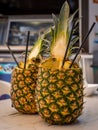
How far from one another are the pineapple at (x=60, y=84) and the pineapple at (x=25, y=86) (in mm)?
102

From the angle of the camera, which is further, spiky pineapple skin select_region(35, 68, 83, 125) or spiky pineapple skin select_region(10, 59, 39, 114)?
spiky pineapple skin select_region(10, 59, 39, 114)

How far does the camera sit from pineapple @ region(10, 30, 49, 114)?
0.97m

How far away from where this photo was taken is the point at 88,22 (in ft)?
10.1

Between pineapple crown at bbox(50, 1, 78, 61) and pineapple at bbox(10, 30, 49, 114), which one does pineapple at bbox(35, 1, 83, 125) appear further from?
pineapple at bbox(10, 30, 49, 114)

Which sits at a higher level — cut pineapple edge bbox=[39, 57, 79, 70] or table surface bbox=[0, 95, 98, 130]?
cut pineapple edge bbox=[39, 57, 79, 70]

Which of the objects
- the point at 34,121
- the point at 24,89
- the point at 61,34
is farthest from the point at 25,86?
the point at 61,34

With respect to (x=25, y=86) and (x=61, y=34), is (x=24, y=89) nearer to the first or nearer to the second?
(x=25, y=86)

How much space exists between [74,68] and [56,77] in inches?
2.6

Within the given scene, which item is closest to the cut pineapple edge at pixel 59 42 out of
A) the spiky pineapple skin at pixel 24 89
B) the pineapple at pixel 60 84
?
the pineapple at pixel 60 84

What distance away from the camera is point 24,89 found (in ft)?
3.17

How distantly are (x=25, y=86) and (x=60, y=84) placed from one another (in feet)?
0.58

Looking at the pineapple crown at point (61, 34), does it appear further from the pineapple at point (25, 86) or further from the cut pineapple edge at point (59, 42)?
the pineapple at point (25, 86)

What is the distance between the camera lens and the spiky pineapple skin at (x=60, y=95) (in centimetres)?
83

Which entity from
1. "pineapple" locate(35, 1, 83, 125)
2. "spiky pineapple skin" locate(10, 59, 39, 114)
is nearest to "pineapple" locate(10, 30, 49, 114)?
"spiky pineapple skin" locate(10, 59, 39, 114)
